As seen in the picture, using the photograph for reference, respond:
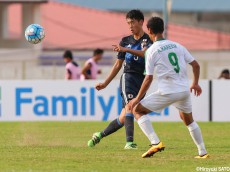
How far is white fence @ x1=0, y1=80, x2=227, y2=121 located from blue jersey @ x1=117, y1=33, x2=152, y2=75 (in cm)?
1001

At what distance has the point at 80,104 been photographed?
2673 centimetres

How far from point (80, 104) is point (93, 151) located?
10717mm

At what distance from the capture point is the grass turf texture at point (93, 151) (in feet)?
45.0

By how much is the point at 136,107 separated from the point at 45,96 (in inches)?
479

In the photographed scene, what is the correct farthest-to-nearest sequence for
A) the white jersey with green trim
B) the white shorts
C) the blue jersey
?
the blue jersey, the white shorts, the white jersey with green trim

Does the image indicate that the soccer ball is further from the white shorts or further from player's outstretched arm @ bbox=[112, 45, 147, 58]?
the white shorts

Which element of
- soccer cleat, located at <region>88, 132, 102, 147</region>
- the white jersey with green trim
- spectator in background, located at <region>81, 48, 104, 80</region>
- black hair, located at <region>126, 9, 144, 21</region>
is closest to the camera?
the white jersey with green trim

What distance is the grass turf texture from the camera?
13.7 meters

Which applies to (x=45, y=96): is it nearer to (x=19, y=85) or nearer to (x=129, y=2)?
(x=19, y=85)

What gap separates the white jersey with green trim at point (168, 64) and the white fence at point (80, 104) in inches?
473

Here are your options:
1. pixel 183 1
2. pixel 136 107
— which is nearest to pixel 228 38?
pixel 183 1

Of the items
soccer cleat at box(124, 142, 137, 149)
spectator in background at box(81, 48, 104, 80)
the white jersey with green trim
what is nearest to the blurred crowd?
spectator in background at box(81, 48, 104, 80)

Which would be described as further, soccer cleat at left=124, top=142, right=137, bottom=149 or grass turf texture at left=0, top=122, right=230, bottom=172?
soccer cleat at left=124, top=142, right=137, bottom=149

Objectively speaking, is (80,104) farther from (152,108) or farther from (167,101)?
(167,101)
